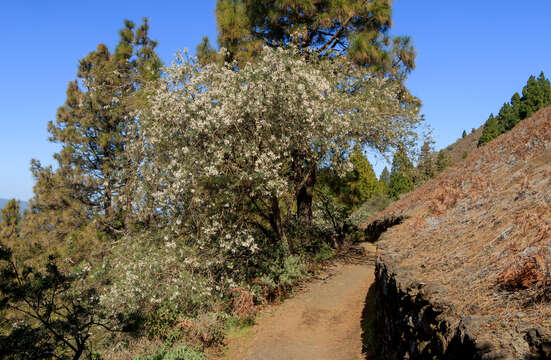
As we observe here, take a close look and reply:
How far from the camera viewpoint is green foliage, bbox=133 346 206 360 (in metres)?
7.70

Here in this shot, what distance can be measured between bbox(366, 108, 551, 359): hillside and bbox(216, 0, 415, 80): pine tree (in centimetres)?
792

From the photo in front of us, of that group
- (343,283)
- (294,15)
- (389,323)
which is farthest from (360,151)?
(389,323)

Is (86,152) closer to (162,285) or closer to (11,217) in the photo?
(11,217)

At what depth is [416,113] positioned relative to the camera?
14250 mm

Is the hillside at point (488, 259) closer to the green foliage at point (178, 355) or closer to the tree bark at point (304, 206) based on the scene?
the green foliage at point (178, 355)

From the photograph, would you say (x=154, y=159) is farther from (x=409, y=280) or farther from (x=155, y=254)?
(x=409, y=280)

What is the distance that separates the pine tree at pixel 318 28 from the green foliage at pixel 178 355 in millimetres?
10407

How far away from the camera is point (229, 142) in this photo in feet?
31.8

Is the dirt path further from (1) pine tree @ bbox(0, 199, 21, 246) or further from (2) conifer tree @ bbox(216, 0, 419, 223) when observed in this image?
(1) pine tree @ bbox(0, 199, 21, 246)

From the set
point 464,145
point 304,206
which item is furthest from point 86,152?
point 464,145

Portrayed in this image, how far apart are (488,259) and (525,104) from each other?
164 feet

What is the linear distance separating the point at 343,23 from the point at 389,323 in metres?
12.5

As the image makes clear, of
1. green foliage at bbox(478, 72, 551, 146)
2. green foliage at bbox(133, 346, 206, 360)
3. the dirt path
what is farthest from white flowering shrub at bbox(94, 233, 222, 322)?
green foliage at bbox(478, 72, 551, 146)

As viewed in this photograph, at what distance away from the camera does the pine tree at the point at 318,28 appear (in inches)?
564
